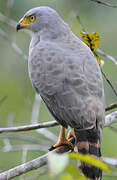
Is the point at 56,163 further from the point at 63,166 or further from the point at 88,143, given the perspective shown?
the point at 88,143

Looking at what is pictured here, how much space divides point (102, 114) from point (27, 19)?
171cm

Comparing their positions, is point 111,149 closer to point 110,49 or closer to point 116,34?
point 110,49

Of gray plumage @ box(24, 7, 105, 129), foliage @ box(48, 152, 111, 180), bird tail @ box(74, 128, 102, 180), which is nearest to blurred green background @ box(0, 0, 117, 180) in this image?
gray plumage @ box(24, 7, 105, 129)

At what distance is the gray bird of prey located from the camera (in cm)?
321

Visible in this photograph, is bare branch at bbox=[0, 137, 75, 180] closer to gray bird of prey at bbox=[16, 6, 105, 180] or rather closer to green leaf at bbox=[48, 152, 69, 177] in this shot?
gray bird of prey at bbox=[16, 6, 105, 180]

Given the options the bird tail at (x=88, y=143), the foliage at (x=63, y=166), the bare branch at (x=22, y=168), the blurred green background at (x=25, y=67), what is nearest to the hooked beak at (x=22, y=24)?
the bird tail at (x=88, y=143)

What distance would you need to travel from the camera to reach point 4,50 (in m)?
10.2

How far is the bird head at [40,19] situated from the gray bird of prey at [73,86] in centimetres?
28

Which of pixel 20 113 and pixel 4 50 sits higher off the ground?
pixel 4 50

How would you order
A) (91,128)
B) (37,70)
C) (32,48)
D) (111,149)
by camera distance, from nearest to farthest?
1. (91,128)
2. (37,70)
3. (32,48)
4. (111,149)

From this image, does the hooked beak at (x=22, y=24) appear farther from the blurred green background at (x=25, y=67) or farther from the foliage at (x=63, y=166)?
the blurred green background at (x=25, y=67)

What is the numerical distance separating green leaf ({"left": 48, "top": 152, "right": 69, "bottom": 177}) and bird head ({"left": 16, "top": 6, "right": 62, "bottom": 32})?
2.82 meters

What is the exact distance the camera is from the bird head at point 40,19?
4.17 meters

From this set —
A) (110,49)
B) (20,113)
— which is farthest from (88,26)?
(20,113)
